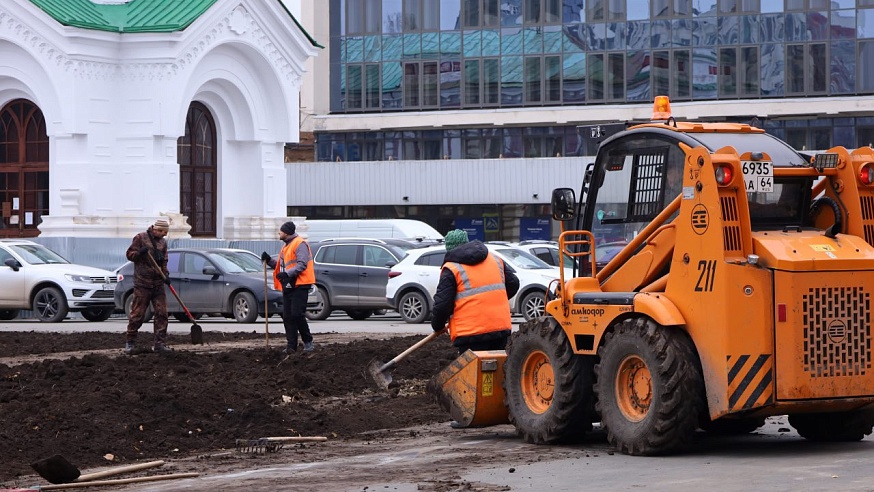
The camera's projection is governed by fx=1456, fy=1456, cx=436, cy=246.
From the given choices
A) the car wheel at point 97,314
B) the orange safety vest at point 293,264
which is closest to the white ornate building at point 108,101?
the car wheel at point 97,314

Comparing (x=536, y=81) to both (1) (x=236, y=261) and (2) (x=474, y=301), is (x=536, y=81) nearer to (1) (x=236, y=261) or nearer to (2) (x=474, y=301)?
(1) (x=236, y=261)

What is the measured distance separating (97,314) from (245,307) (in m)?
3.77

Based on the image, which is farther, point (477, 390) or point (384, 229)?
point (384, 229)

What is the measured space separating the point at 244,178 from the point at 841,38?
2642 cm

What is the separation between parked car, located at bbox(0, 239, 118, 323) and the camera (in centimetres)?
2889

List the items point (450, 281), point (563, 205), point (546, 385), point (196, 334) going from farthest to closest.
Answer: point (196, 334) < point (450, 281) < point (546, 385) < point (563, 205)

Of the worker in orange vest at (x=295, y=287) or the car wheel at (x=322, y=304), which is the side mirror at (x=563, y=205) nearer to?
the worker in orange vest at (x=295, y=287)

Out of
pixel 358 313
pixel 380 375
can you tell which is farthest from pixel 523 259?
pixel 380 375

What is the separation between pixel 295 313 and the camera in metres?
18.7

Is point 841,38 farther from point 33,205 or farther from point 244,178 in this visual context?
point 33,205

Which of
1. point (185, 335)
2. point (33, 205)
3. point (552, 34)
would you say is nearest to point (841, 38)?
point (552, 34)

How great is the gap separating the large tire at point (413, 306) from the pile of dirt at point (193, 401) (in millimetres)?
8369

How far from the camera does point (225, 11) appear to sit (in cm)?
3769

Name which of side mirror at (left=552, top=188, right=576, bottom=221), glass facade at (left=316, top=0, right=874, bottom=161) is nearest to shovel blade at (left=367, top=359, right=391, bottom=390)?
side mirror at (left=552, top=188, right=576, bottom=221)
